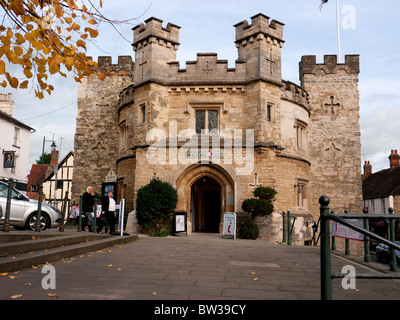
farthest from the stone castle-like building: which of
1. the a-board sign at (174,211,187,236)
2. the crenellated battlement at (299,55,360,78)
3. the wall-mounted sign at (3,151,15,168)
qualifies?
the wall-mounted sign at (3,151,15,168)

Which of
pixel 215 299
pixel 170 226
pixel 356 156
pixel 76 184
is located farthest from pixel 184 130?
pixel 215 299

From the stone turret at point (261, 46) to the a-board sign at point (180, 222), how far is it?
6.75m

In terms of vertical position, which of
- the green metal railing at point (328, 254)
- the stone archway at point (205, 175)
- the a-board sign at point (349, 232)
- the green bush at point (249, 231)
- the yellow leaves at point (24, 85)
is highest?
the yellow leaves at point (24, 85)

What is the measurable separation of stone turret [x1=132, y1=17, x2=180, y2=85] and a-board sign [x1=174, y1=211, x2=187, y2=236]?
6041 mm

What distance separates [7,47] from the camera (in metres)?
4.07

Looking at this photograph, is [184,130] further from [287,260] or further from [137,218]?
[287,260]

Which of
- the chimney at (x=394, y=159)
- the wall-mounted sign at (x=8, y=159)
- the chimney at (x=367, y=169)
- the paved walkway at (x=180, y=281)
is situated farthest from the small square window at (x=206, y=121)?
the chimney at (x=367, y=169)

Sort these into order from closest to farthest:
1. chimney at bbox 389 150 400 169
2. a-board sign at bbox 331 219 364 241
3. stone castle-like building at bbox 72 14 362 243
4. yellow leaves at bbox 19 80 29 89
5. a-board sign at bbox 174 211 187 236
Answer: yellow leaves at bbox 19 80 29 89 → a-board sign at bbox 331 219 364 241 → a-board sign at bbox 174 211 187 236 → stone castle-like building at bbox 72 14 362 243 → chimney at bbox 389 150 400 169

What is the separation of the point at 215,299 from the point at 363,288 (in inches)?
87.1

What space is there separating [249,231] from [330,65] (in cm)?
1262

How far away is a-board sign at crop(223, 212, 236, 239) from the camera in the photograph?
538 inches

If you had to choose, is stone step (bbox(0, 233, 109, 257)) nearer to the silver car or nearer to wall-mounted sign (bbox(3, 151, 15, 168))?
the silver car

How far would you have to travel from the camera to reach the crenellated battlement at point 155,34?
619 inches

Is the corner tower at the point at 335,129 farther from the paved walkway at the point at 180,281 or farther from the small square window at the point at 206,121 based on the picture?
the paved walkway at the point at 180,281
